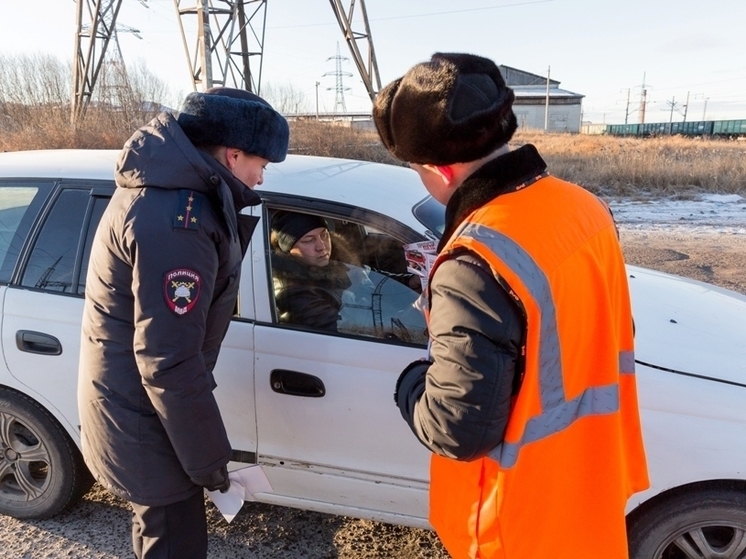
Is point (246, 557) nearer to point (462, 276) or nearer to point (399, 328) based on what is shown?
point (399, 328)

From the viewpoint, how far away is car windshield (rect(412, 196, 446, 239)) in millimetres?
2288

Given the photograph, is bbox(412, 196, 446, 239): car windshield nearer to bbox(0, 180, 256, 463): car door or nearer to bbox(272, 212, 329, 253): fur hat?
bbox(272, 212, 329, 253): fur hat

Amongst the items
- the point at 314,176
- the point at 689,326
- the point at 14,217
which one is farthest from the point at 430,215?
the point at 14,217

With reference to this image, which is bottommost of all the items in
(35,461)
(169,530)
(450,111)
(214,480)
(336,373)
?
(35,461)

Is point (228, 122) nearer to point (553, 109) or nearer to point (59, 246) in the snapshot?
point (59, 246)

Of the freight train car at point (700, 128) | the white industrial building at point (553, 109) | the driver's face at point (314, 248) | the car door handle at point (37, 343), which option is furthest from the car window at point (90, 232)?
the white industrial building at point (553, 109)

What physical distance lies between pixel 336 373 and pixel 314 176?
36.0 inches

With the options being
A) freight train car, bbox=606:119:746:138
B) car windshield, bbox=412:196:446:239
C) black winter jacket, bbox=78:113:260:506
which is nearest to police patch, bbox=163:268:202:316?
black winter jacket, bbox=78:113:260:506

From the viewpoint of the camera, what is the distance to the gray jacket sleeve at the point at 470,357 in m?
1.09

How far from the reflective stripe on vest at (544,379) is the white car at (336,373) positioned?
85 centimetres

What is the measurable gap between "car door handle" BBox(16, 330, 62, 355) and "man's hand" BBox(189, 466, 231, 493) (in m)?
1.10

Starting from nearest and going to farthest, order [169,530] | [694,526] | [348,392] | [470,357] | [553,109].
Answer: [470,357], [169,530], [694,526], [348,392], [553,109]

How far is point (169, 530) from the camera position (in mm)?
1765

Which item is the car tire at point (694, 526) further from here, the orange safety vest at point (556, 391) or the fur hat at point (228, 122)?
the fur hat at point (228, 122)
